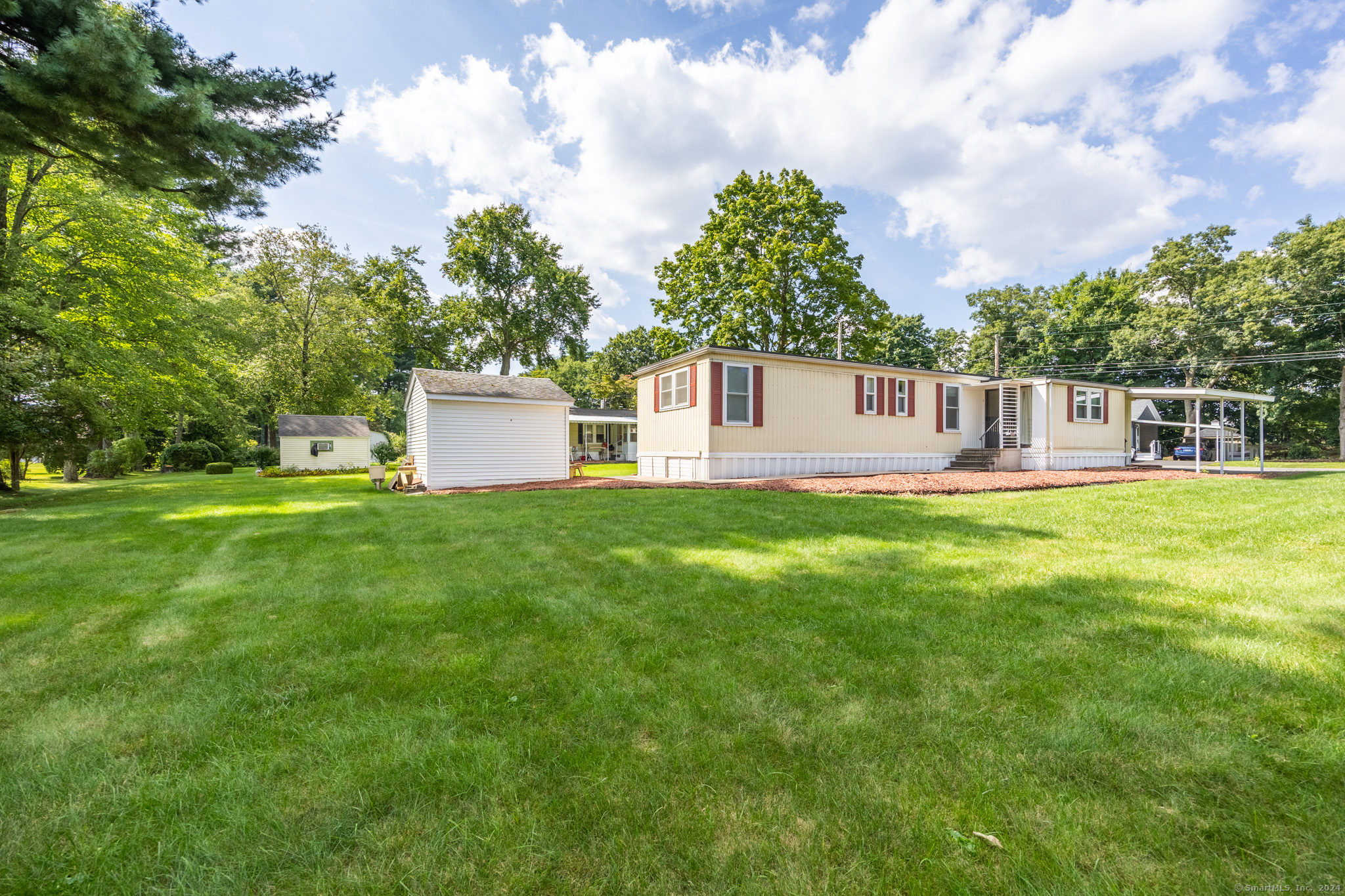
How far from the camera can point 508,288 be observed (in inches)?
1148

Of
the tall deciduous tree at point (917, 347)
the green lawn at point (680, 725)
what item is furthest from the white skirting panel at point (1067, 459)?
the tall deciduous tree at point (917, 347)

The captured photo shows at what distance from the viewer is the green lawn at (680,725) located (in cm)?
143

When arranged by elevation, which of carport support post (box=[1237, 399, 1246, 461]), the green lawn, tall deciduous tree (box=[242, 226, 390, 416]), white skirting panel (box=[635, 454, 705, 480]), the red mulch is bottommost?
the green lawn

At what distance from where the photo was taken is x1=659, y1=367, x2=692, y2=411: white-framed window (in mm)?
13516

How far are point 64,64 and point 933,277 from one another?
28.1 m

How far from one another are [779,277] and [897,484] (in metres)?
14.7

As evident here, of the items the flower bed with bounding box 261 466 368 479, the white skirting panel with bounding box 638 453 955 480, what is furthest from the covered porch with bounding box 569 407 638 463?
the white skirting panel with bounding box 638 453 955 480

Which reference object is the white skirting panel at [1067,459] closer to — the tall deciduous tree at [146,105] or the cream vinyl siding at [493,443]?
the cream vinyl siding at [493,443]

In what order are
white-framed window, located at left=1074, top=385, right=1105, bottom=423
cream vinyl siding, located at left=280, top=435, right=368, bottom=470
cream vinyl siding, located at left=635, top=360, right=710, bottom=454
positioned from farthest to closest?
cream vinyl siding, located at left=280, top=435, right=368, bottom=470 < white-framed window, located at left=1074, top=385, right=1105, bottom=423 < cream vinyl siding, located at left=635, top=360, right=710, bottom=454

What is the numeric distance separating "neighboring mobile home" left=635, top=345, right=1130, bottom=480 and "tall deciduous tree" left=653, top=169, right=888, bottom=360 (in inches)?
295

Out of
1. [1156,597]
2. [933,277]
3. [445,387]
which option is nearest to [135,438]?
[445,387]

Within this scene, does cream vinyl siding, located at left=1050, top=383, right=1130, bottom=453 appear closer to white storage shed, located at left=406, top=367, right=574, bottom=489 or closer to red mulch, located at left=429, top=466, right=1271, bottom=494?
red mulch, located at left=429, top=466, right=1271, bottom=494

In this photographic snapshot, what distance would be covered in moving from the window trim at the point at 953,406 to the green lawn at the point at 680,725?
12485mm

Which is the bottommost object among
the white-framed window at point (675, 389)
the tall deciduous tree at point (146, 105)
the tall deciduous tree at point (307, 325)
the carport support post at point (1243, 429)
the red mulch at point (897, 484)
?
the red mulch at point (897, 484)
